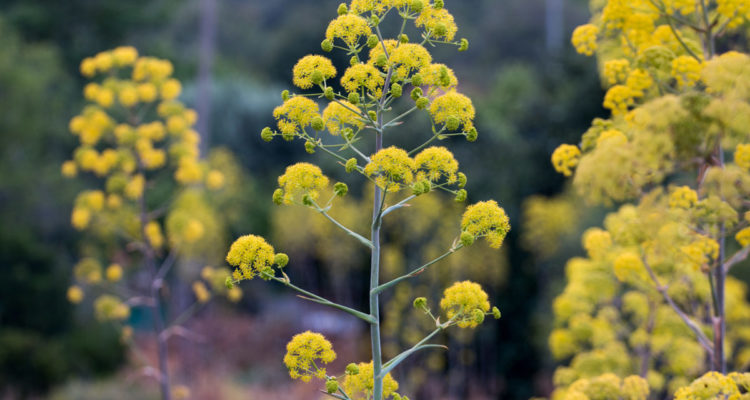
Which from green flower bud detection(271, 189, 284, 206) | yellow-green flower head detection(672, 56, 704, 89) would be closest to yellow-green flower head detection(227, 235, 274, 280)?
green flower bud detection(271, 189, 284, 206)

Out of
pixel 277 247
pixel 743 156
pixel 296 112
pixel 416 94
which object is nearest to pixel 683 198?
pixel 743 156

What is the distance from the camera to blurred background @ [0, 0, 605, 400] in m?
16.6

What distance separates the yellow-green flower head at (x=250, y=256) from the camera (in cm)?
342

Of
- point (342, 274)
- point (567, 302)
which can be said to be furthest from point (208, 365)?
point (567, 302)

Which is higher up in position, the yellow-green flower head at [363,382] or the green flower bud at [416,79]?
the green flower bud at [416,79]

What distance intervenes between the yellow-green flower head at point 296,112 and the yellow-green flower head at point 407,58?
465 millimetres

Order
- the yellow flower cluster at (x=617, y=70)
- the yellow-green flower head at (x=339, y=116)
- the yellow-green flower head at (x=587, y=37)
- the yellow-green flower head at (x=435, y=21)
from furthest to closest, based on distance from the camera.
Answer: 1. the yellow-green flower head at (x=587, y=37)
2. the yellow flower cluster at (x=617, y=70)
3. the yellow-green flower head at (x=339, y=116)
4. the yellow-green flower head at (x=435, y=21)

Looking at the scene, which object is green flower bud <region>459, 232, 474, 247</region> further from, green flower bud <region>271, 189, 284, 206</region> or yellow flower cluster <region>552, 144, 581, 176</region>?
A: yellow flower cluster <region>552, 144, 581, 176</region>

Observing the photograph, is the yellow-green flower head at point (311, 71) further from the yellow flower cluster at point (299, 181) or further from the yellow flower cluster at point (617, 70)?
the yellow flower cluster at point (617, 70)

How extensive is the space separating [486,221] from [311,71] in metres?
1.16

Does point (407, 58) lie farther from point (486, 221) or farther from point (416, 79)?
point (486, 221)

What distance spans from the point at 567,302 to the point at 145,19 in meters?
25.6

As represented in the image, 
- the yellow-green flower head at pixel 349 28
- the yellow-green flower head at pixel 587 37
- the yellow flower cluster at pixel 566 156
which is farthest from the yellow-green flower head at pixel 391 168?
the yellow-green flower head at pixel 587 37

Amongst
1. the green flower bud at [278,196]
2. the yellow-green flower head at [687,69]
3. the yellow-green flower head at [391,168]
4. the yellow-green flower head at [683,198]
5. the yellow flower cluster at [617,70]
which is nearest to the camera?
the yellow-green flower head at [391,168]
